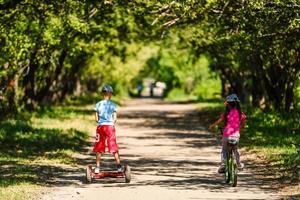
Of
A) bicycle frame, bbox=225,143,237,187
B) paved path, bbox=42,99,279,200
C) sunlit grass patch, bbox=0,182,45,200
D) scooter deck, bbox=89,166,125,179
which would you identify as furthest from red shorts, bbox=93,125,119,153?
bicycle frame, bbox=225,143,237,187

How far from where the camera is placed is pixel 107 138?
49.2 ft

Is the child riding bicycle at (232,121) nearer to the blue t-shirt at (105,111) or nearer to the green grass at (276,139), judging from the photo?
the green grass at (276,139)

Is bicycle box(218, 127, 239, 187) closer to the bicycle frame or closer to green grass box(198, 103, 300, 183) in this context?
the bicycle frame

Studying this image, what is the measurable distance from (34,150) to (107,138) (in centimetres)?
712

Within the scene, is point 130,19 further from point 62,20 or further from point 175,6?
point 175,6

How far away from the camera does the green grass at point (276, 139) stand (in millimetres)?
16580

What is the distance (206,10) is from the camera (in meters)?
18.0

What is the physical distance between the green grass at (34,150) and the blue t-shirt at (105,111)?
5.72 feet

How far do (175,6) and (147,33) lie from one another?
24281 millimetres

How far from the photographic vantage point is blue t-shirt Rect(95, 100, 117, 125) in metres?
15.0

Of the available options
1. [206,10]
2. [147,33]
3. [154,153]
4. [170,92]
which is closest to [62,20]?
[154,153]

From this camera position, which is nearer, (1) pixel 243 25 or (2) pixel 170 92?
(1) pixel 243 25

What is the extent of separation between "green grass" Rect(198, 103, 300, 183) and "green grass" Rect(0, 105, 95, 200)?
5.12 metres

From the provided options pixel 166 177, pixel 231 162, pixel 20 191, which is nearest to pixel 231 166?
pixel 231 162
